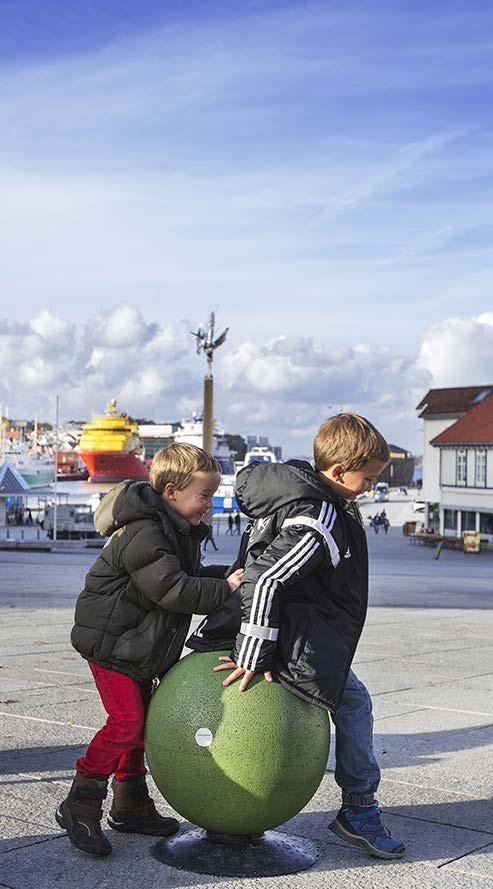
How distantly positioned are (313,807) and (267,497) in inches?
68.8

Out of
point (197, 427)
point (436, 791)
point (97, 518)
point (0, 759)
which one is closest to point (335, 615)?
point (97, 518)

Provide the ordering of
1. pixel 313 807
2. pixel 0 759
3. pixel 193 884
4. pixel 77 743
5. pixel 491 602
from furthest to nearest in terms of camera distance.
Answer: pixel 491 602, pixel 77 743, pixel 0 759, pixel 313 807, pixel 193 884

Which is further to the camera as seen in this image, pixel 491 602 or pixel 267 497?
pixel 491 602

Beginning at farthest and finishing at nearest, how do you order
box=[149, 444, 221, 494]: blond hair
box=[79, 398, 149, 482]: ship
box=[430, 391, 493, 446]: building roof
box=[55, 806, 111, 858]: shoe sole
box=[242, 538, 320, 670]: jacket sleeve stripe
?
1. box=[79, 398, 149, 482]: ship
2. box=[430, 391, 493, 446]: building roof
3. box=[149, 444, 221, 494]: blond hair
4. box=[55, 806, 111, 858]: shoe sole
5. box=[242, 538, 320, 670]: jacket sleeve stripe

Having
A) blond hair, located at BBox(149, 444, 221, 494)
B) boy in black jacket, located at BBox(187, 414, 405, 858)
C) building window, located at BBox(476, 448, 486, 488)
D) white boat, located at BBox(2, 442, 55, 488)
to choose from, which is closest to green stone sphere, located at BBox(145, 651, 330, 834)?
boy in black jacket, located at BBox(187, 414, 405, 858)

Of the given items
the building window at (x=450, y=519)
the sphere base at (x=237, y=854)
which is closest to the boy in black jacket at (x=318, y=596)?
the sphere base at (x=237, y=854)

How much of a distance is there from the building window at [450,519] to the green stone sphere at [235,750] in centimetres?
6378

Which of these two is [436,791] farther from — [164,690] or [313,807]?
[164,690]

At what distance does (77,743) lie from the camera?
668 centimetres

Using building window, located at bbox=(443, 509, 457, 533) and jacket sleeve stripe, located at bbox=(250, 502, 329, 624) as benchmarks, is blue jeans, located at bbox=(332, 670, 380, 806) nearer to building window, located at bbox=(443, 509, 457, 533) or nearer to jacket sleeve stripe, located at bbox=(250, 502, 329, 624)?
jacket sleeve stripe, located at bbox=(250, 502, 329, 624)

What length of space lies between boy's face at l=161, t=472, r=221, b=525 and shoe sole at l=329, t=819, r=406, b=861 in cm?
142

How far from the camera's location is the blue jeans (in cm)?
484

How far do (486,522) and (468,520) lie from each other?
171cm

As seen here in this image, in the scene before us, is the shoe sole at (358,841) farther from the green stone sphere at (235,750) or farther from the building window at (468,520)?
the building window at (468,520)
